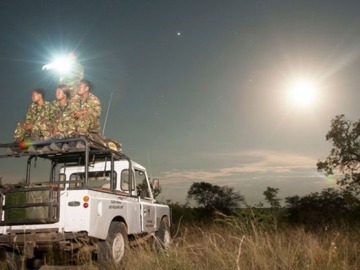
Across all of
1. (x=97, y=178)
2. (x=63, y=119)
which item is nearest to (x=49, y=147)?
(x=63, y=119)

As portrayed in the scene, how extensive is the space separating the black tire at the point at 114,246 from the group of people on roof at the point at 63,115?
215 cm

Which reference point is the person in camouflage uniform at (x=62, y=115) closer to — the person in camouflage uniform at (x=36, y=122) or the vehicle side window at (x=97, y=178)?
the person in camouflage uniform at (x=36, y=122)

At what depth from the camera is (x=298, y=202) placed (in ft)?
109

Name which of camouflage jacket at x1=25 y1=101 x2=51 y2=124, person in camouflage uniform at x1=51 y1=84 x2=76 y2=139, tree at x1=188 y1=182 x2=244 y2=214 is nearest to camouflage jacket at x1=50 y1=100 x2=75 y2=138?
person in camouflage uniform at x1=51 y1=84 x2=76 y2=139

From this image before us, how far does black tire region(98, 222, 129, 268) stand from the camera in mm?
7668

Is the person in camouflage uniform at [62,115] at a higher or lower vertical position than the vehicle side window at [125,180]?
higher

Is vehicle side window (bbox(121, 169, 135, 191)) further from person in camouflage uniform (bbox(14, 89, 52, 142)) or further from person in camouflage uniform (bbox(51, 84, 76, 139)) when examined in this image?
person in camouflage uniform (bbox(14, 89, 52, 142))

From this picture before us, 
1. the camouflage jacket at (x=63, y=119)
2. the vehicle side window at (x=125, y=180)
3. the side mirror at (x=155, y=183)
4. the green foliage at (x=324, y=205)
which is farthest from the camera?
the green foliage at (x=324, y=205)

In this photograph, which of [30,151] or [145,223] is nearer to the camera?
[30,151]

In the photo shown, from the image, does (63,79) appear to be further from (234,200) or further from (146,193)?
(234,200)

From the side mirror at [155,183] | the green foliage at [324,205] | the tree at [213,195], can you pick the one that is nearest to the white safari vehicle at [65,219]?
the side mirror at [155,183]

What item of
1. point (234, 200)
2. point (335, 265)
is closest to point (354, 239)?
point (335, 265)

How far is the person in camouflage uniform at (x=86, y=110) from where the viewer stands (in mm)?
9172

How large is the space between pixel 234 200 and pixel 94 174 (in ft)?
127
